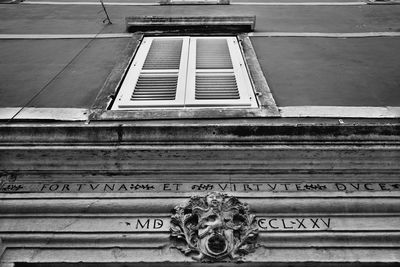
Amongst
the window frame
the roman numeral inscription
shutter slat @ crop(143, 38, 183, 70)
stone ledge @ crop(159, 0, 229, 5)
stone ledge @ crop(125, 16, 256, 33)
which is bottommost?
the roman numeral inscription

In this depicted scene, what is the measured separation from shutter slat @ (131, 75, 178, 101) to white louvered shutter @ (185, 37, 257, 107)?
0.22m

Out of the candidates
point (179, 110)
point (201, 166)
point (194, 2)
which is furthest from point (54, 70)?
point (194, 2)

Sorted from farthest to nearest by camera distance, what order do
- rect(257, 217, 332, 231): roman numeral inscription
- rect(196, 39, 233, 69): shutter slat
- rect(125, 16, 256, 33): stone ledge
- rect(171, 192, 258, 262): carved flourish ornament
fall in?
rect(125, 16, 256, 33): stone ledge
rect(196, 39, 233, 69): shutter slat
rect(257, 217, 332, 231): roman numeral inscription
rect(171, 192, 258, 262): carved flourish ornament

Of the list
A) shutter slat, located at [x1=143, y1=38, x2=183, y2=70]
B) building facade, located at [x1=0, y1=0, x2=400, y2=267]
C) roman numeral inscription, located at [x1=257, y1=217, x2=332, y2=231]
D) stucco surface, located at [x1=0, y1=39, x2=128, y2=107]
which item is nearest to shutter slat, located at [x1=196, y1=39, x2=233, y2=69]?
building facade, located at [x1=0, y1=0, x2=400, y2=267]

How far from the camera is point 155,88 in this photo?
4688mm

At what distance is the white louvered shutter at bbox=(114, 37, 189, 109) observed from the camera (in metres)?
4.39

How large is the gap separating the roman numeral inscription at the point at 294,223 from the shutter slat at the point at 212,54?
2.65m

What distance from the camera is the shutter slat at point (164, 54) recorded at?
529 centimetres

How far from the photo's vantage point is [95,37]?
20.7 ft

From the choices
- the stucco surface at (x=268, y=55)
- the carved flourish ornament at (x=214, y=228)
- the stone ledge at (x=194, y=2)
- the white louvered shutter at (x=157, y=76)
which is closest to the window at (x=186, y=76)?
the white louvered shutter at (x=157, y=76)

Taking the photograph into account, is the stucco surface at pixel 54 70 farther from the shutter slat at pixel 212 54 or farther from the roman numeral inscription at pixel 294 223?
the roman numeral inscription at pixel 294 223

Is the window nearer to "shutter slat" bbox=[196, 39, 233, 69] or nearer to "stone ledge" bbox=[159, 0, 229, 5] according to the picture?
"shutter slat" bbox=[196, 39, 233, 69]

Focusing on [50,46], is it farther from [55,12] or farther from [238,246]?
[238,246]

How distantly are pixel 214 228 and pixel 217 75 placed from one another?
250cm
